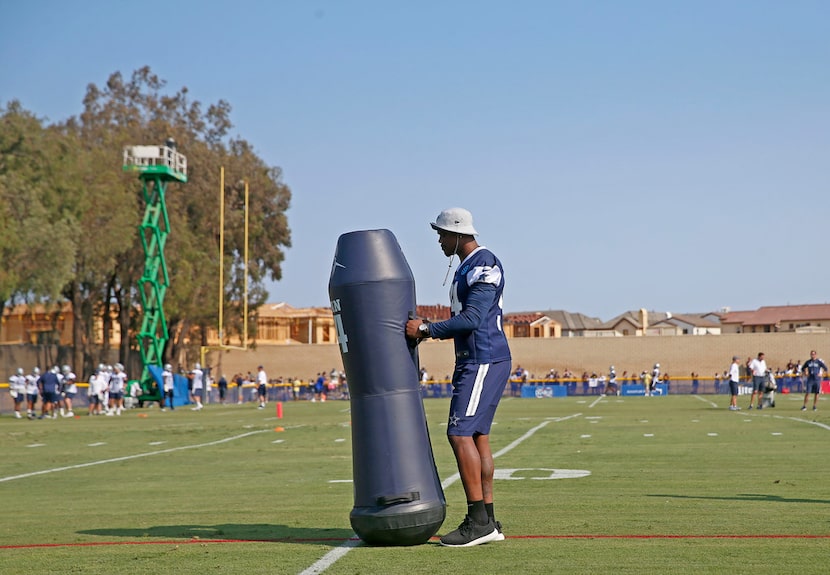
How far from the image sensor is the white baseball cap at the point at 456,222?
A: 25.0 feet

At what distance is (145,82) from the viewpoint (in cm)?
7000

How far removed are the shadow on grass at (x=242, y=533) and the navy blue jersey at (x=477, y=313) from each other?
1483 millimetres

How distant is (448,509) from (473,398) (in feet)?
7.91

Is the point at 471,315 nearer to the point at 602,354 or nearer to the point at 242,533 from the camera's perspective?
the point at 242,533

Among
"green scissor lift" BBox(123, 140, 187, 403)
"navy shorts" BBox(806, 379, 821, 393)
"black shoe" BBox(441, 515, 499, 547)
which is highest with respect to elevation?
"green scissor lift" BBox(123, 140, 187, 403)

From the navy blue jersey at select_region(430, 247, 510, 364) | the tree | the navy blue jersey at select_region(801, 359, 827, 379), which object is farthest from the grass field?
the tree

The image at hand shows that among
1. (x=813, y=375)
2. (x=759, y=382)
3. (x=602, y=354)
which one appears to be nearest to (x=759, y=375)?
(x=759, y=382)

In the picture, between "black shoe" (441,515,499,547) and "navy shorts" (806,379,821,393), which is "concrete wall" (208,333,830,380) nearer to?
"navy shorts" (806,379,821,393)

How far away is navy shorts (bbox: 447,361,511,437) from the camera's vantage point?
24.0ft

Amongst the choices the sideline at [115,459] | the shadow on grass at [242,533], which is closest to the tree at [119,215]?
the sideline at [115,459]

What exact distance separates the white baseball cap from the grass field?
1.96m

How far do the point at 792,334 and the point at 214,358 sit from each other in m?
38.0

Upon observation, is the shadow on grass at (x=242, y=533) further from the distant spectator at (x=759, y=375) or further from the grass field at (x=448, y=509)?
the distant spectator at (x=759, y=375)

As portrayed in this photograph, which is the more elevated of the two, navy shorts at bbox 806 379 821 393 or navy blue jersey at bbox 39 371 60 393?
navy blue jersey at bbox 39 371 60 393
